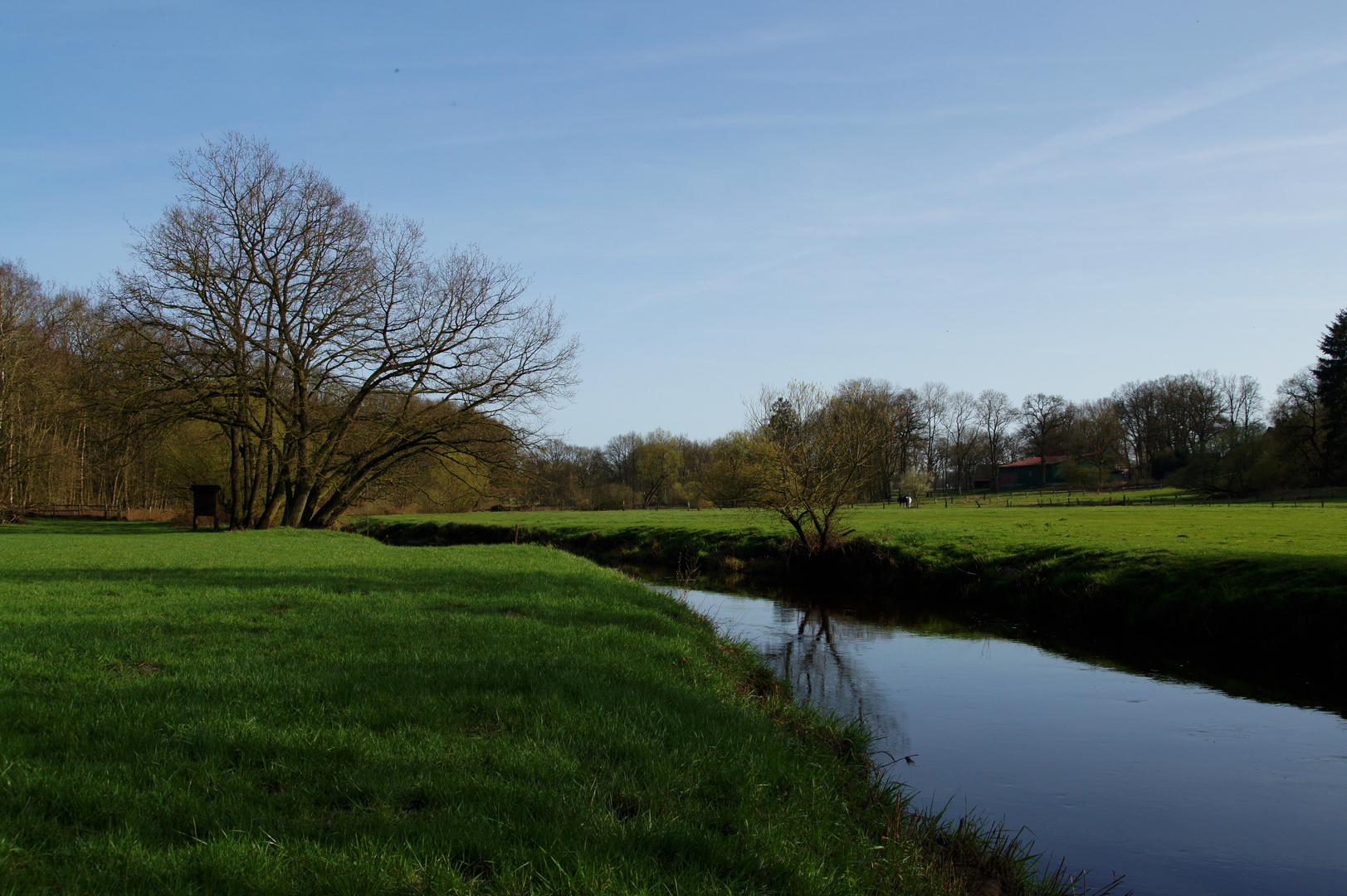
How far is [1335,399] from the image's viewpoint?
5269 centimetres

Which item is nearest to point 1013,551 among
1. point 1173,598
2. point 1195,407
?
point 1173,598

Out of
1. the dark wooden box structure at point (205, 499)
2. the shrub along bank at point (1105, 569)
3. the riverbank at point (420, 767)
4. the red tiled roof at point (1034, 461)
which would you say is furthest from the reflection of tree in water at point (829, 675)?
the red tiled roof at point (1034, 461)

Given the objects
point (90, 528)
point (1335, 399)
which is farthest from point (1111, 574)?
point (1335, 399)

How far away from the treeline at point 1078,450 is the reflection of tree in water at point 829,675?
1971cm

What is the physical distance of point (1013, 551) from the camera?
2142 cm

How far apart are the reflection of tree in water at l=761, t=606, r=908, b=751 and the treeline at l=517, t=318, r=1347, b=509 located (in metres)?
19.7

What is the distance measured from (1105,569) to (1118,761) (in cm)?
1094

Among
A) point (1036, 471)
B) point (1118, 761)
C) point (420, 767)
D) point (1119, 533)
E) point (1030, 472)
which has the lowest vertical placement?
point (1118, 761)

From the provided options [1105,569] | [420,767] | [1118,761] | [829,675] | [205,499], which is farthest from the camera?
[205,499]

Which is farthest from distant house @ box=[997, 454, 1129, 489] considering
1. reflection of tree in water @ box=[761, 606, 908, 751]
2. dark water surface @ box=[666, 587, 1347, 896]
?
dark water surface @ box=[666, 587, 1347, 896]

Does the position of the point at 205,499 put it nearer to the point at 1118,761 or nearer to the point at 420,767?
the point at 420,767

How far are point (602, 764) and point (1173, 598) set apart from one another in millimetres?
14851

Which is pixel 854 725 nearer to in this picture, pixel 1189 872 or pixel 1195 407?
pixel 1189 872

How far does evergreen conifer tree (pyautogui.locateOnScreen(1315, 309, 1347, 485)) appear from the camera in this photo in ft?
170
